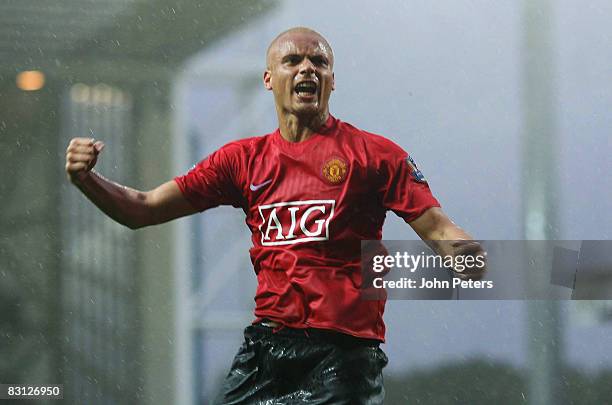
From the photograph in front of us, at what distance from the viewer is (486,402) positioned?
3.97 meters

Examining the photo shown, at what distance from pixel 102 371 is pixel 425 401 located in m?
1.25

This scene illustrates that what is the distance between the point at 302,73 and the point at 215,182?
0.34 m

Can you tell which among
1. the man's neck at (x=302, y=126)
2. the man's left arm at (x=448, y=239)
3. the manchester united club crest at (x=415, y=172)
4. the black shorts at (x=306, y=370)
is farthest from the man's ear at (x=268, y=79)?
the black shorts at (x=306, y=370)

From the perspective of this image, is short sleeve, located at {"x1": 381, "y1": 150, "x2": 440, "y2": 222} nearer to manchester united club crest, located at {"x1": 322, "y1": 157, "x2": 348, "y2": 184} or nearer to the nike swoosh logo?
manchester united club crest, located at {"x1": 322, "y1": 157, "x2": 348, "y2": 184}

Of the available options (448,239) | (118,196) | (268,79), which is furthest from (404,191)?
(118,196)

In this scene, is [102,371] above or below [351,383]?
above

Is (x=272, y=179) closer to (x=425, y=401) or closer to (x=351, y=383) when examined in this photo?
(x=351, y=383)

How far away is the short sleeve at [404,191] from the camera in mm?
2375

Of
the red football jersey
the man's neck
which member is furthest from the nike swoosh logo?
the man's neck

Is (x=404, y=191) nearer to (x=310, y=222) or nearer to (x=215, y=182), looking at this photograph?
(x=310, y=222)

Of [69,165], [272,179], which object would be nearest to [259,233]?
[272,179]

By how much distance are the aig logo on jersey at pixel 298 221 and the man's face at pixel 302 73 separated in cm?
24

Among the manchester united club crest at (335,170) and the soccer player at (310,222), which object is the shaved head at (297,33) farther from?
the manchester united club crest at (335,170)

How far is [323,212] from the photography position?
7.66ft
